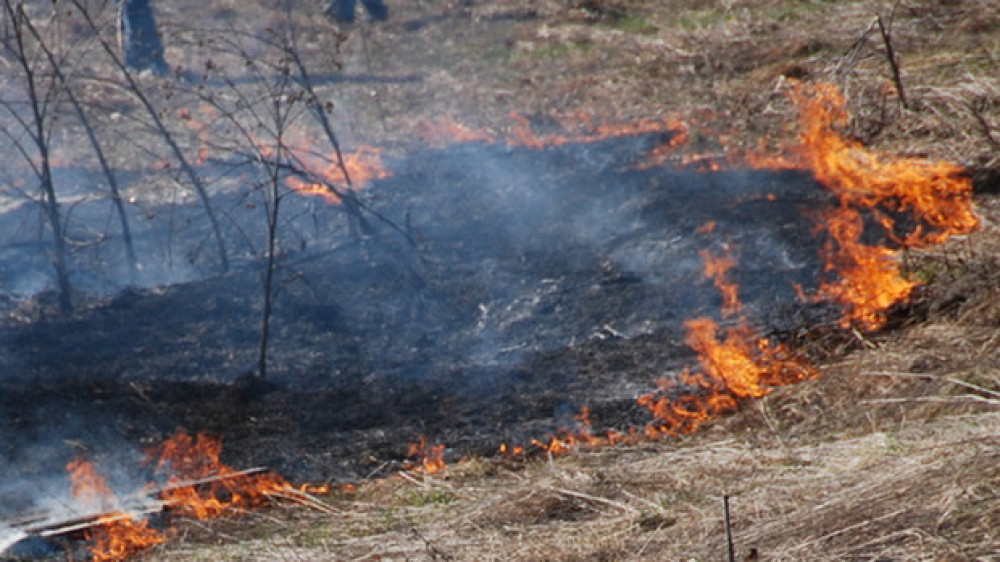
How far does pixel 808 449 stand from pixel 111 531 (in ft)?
13.3

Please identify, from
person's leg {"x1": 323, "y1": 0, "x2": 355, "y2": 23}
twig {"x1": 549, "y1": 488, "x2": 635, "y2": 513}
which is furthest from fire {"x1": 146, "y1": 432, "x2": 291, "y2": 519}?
person's leg {"x1": 323, "y1": 0, "x2": 355, "y2": 23}

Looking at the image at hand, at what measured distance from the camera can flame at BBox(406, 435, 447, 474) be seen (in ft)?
24.2

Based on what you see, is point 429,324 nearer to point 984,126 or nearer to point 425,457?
point 425,457

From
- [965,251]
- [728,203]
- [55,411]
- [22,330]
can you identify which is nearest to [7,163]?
[22,330]

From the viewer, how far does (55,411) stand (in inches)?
325

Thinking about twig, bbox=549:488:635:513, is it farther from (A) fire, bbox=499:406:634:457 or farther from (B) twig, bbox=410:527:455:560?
Answer: (A) fire, bbox=499:406:634:457

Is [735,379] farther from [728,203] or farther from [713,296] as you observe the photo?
[728,203]

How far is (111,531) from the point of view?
6.86 m

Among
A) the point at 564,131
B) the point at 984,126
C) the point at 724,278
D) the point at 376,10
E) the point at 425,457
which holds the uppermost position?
the point at 376,10

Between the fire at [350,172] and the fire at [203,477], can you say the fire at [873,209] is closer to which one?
the fire at [350,172]

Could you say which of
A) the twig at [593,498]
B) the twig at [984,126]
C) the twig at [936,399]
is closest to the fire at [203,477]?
the twig at [593,498]

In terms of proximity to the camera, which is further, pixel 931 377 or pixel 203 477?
pixel 203 477

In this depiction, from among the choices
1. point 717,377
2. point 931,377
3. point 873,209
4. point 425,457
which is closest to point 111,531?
point 425,457

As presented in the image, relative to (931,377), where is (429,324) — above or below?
below
